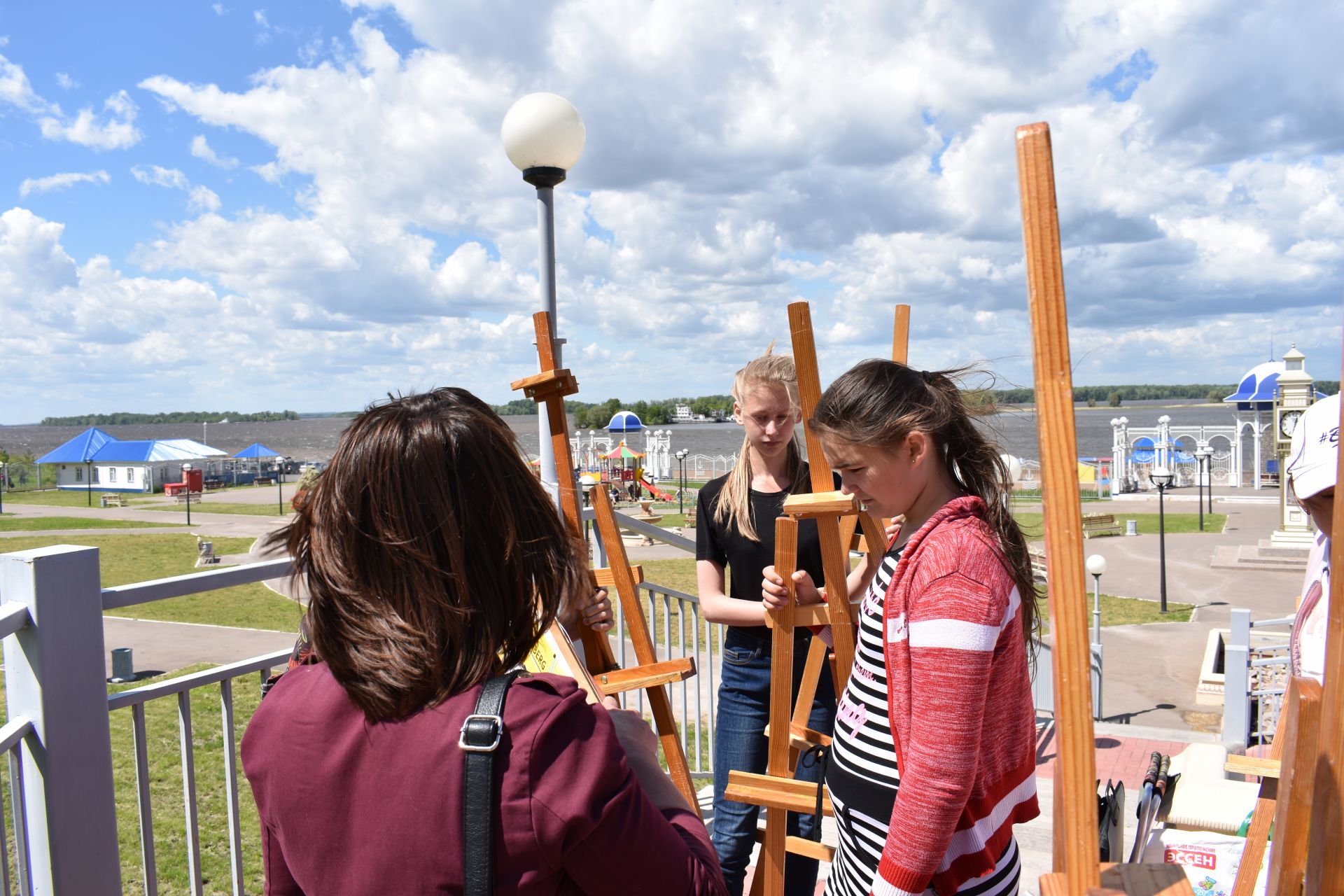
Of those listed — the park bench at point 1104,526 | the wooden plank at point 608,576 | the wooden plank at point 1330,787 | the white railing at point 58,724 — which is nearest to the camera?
the wooden plank at point 1330,787

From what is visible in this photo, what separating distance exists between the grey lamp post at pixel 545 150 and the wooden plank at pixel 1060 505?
2868 millimetres

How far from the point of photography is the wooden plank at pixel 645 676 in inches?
101

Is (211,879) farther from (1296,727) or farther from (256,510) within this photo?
(256,510)

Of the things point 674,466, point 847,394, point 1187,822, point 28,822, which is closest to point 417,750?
point 847,394

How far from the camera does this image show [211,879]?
19.7ft

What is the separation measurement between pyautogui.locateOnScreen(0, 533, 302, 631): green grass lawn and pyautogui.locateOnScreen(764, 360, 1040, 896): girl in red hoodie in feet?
37.0

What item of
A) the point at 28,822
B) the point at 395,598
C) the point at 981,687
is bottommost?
the point at 28,822

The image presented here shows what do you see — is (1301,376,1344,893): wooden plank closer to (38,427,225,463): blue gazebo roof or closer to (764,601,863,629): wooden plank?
(764,601,863,629): wooden plank

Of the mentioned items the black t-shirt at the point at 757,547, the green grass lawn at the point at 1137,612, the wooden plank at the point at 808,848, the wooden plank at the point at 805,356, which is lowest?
the green grass lawn at the point at 1137,612

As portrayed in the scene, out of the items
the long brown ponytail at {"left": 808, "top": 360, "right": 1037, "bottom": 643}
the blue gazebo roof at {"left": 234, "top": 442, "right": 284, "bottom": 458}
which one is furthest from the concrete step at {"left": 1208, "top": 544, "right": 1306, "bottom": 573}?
the blue gazebo roof at {"left": 234, "top": 442, "right": 284, "bottom": 458}

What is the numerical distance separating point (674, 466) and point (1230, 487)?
41044 mm

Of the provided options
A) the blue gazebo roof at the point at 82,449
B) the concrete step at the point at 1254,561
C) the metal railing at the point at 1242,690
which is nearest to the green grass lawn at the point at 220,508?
the blue gazebo roof at the point at 82,449

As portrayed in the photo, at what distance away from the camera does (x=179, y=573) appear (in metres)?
15.4

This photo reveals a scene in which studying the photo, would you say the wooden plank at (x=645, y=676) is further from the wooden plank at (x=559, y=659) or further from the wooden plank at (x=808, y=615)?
the wooden plank at (x=559, y=659)
